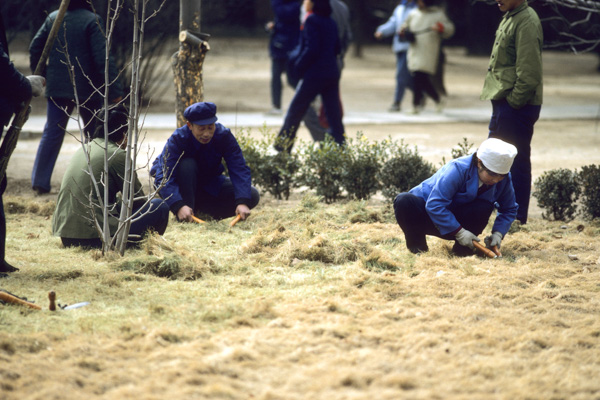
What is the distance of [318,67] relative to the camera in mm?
8625

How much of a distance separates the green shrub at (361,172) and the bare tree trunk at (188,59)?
1594 mm

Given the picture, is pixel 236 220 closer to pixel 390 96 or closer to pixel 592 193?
pixel 592 193

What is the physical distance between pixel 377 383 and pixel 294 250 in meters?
2.21

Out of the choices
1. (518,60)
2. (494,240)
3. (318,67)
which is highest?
(318,67)

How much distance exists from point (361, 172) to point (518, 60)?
74.0 inches

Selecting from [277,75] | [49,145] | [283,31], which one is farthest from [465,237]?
[277,75]

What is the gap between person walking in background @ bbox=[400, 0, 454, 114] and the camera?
12.9 meters

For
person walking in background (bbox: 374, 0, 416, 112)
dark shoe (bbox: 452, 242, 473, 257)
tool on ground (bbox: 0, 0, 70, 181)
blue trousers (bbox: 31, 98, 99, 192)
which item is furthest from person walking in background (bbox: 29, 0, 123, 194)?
person walking in background (bbox: 374, 0, 416, 112)

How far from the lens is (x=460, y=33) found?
3189cm

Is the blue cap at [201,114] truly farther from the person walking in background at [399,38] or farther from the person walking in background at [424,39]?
the person walking in background at [399,38]

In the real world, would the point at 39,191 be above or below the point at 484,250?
above

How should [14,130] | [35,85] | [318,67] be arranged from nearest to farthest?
[35,85] < [14,130] < [318,67]

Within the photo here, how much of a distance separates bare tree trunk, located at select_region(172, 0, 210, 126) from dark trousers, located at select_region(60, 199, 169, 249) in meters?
1.85

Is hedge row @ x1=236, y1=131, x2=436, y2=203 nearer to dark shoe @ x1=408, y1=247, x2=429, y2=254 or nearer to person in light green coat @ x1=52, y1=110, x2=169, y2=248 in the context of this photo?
dark shoe @ x1=408, y1=247, x2=429, y2=254
